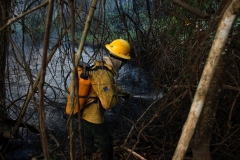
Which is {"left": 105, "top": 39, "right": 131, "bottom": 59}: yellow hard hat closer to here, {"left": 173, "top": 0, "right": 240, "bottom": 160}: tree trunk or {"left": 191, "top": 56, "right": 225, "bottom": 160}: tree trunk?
{"left": 191, "top": 56, "right": 225, "bottom": 160}: tree trunk

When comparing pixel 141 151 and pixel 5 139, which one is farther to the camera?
pixel 141 151

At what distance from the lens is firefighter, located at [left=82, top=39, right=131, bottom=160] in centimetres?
309

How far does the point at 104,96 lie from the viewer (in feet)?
10.3

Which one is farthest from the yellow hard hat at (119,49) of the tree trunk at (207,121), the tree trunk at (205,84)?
the tree trunk at (205,84)

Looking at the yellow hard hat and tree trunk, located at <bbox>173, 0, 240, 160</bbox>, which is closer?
tree trunk, located at <bbox>173, 0, 240, 160</bbox>

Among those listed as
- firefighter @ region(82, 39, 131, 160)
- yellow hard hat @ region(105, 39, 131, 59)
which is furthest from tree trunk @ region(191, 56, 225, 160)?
yellow hard hat @ region(105, 39, 131, 59)

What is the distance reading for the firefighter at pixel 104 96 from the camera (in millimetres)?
3094

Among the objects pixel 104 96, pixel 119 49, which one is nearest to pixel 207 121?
pixel 104 96

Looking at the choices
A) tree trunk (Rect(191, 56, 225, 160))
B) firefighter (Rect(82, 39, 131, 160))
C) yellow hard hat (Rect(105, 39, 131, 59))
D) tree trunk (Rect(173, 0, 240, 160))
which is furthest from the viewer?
yellow hard hat (Rect(105, 39, 131, 59))

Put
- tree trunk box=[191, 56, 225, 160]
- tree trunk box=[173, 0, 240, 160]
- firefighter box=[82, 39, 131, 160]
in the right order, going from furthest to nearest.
→ firefighter box=[82, 39, 131, 160]
tree trunk box=[191, 56, 225, 160]
tree trunk box=[173, 0, 240, 160]

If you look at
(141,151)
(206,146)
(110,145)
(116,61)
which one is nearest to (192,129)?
(206,146)

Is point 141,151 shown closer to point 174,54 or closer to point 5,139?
point 174,54

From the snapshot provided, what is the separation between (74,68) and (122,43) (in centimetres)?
225

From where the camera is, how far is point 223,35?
1.02m
